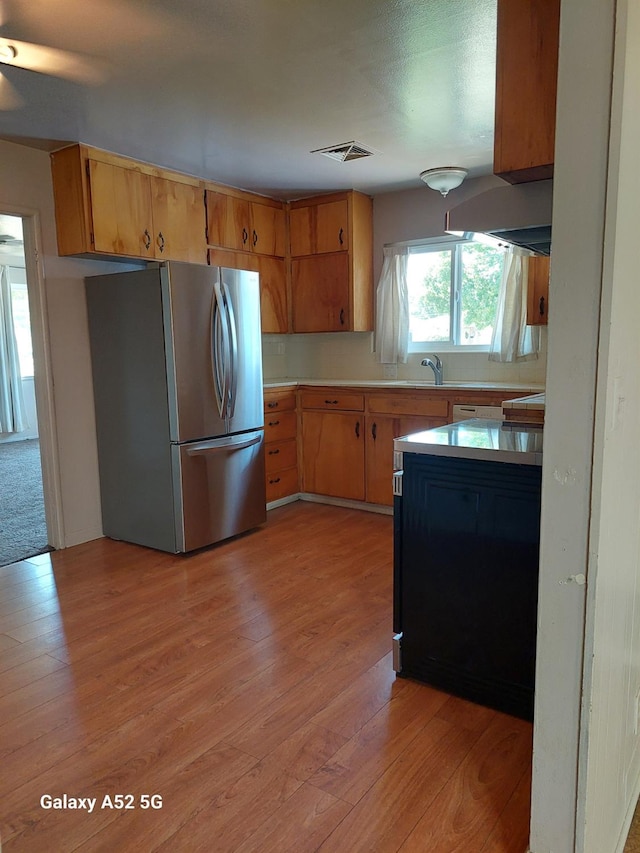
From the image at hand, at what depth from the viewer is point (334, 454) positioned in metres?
4.37

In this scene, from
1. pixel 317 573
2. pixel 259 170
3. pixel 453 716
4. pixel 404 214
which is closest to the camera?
pixel 453 716

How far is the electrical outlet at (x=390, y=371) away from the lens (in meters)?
4.60

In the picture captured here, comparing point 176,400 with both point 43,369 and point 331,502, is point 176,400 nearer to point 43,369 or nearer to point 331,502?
point 43,369

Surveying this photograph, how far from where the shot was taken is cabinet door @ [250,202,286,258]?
441cm

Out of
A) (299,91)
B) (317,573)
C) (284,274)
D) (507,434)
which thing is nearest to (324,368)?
(284,274)

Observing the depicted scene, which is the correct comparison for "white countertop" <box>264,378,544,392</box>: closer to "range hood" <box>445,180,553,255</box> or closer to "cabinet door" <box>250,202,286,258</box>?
"cabinet door" <box>250,202,286,258</box>

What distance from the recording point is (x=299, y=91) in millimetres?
2578

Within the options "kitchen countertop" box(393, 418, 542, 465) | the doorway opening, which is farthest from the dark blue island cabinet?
the doorway opening

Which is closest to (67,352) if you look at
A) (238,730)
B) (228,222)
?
(228,222)

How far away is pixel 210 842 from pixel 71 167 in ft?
10.7

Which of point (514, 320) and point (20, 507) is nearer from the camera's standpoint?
point (514, 320)

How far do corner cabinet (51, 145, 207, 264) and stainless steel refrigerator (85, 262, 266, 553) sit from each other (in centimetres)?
25

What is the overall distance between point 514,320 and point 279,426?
1.79 m

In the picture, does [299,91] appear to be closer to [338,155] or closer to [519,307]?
[338,155]
